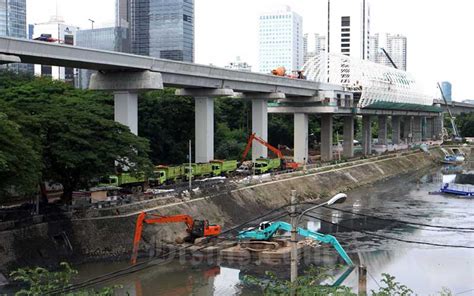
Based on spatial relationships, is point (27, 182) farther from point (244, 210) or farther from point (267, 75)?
point (267, 75)

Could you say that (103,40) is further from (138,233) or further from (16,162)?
(16,162)

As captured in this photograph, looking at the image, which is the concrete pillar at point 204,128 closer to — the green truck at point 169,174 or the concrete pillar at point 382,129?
the green truck at point 169,174

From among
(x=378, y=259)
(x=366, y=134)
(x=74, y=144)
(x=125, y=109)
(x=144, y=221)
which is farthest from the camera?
(x=366, y=134)

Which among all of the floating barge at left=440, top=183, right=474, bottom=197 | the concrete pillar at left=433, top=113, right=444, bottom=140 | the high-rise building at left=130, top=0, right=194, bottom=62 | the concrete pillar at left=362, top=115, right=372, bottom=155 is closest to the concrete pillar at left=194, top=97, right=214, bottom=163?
the floating barge at left=440, top=183, right=474, bottom=197

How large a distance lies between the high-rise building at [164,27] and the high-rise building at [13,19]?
28840 millimetres

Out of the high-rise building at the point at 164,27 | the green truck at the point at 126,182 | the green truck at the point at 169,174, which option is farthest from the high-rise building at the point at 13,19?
the green truck at the point at 126,182

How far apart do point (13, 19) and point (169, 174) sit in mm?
113594

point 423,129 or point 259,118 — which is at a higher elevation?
point 259,118

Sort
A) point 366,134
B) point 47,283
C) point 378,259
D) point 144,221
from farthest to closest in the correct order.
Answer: point 366,134 → point 144,221 → point 378,259 → point 47,283

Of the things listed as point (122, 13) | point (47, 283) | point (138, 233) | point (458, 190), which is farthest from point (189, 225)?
point (122, 13)

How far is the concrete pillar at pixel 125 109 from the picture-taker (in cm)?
6044

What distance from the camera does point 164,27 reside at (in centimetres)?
16500

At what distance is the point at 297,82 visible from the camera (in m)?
91.5

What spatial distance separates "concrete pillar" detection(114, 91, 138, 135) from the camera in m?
60.4
